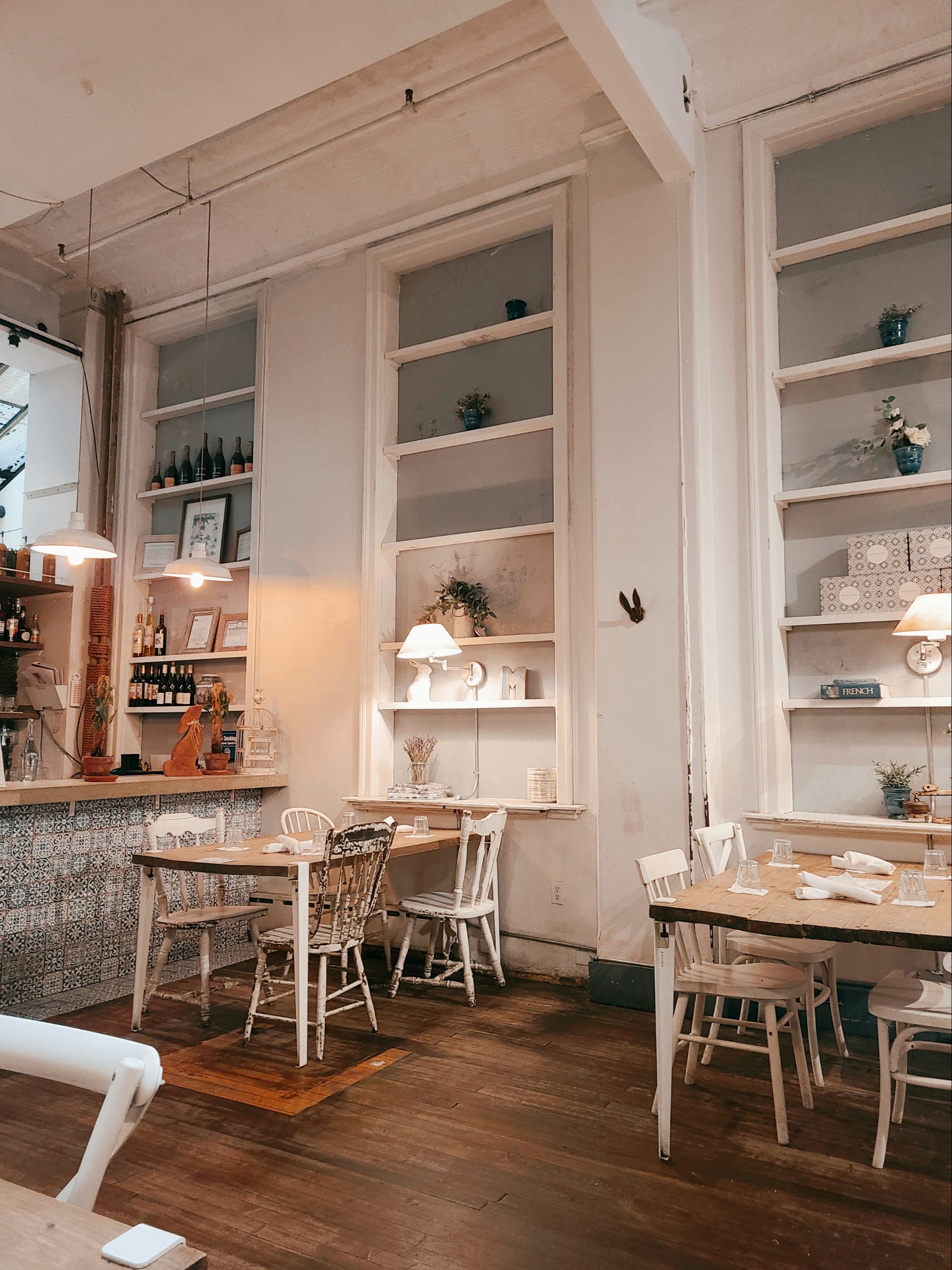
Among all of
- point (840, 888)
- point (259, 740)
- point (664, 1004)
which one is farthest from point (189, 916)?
point (840, 888)

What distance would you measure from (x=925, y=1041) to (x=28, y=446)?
22.1 feet

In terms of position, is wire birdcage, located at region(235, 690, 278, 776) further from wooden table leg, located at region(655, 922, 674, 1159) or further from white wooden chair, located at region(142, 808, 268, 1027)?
wooden table leg, located at region(655, 922, 674, 1159)

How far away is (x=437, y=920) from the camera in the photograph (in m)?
4.70

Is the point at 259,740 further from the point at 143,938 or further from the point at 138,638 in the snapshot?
the point at 143,938

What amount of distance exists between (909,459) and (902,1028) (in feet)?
4.80

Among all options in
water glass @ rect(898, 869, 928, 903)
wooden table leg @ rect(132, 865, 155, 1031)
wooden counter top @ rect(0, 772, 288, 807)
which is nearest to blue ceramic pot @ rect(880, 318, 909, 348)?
water glass @ rect(898, 869, 928, 903)

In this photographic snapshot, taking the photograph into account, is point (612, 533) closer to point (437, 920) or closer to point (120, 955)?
point (437, 920)

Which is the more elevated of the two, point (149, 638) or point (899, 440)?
point (899, 440)

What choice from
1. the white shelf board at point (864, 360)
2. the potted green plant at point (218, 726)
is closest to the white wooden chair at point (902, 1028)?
the white shelf board at point (864, 360)

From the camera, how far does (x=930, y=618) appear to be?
1722 millimetres

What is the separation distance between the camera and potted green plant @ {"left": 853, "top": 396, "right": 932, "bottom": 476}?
72.7 inches

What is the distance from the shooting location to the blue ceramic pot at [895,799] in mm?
2252

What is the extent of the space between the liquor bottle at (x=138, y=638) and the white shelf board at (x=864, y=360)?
Result: 4762 millimetres

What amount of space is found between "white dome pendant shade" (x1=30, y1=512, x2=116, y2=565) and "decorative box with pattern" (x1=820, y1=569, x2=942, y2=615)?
11.2ft
